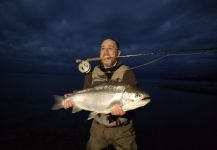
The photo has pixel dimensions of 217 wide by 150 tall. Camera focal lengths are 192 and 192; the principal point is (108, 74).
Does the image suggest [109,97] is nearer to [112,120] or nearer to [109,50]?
[112,120]

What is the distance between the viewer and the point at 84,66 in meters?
5.32

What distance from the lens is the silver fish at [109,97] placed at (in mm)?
3797

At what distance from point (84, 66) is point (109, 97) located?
1.67 m

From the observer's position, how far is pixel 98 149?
14.7 ft

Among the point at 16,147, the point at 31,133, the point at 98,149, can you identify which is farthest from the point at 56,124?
the point at 98,149

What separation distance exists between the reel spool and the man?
1.44 feet

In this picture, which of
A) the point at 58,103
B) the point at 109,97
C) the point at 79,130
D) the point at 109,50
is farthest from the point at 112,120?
the point at 79,130

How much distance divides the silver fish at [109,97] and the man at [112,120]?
28cm

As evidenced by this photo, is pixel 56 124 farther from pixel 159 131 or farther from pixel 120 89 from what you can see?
pixel 120 89

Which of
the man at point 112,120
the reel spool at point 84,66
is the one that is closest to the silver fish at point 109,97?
the man at point 112,120

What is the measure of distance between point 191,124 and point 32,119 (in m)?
11.2

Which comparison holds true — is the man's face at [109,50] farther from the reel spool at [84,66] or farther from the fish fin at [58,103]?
the fish fin at [58,103]

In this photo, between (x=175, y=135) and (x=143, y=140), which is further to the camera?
(x=175, y=135)

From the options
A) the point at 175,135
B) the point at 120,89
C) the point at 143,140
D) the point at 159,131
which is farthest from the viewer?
the point at 159,131
